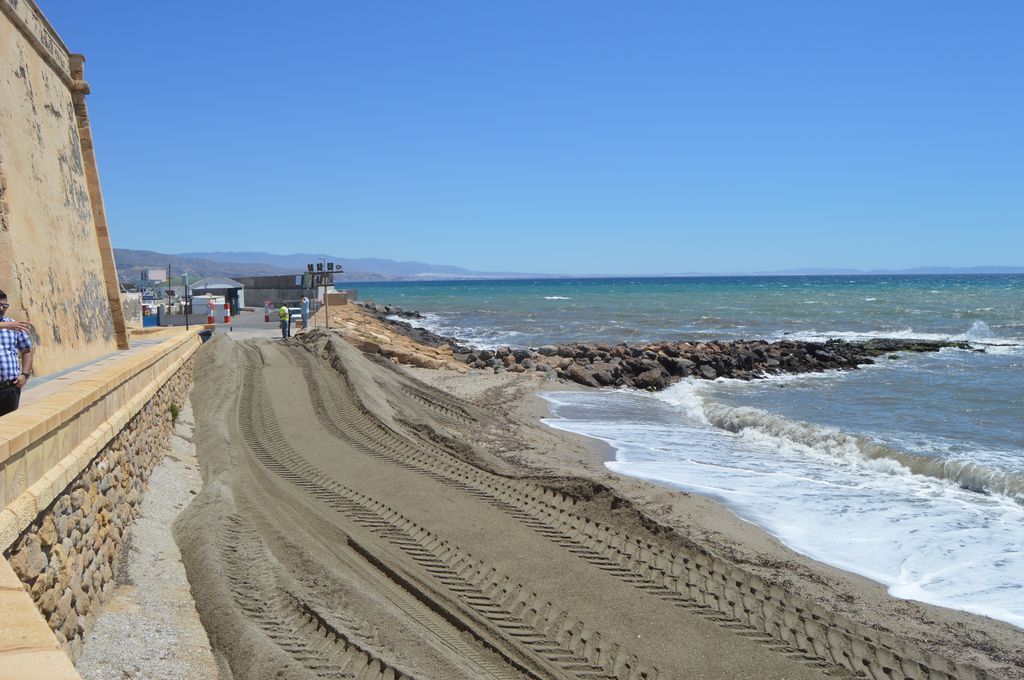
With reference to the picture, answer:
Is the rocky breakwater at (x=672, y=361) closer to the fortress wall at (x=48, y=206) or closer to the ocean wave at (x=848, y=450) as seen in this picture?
the ocean wave at (x=848, y=450)

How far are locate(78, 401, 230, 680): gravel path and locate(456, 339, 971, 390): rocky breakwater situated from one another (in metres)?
17.6

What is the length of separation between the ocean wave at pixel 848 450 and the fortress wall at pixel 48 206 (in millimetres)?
11383

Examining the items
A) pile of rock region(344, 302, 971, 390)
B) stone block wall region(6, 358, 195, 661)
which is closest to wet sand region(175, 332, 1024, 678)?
stone block wall region(6, 358, 195, 661)

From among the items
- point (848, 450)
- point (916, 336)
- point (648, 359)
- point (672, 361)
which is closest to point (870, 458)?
point (848, 450)

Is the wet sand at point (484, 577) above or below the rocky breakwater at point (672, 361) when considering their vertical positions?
above

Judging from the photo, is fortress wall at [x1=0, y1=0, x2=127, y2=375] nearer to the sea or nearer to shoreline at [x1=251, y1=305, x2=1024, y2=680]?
shoreline at [x1=251, y1=305, x2=1024, y2=680]

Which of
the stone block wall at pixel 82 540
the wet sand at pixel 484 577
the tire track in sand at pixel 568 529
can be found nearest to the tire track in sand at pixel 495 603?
the wet sand at pixel 484 577

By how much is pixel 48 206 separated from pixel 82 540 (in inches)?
231

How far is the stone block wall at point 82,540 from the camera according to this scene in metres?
4.48

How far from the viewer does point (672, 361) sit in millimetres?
27062

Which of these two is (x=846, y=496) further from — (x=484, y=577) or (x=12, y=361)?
(x=12, y=361)

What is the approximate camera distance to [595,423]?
56.4ft

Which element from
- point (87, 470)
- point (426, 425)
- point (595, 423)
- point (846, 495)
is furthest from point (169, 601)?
point (595, 423)

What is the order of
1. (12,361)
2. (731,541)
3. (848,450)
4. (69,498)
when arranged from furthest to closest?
(848,450), (731,541), (12,361), (69,498)
